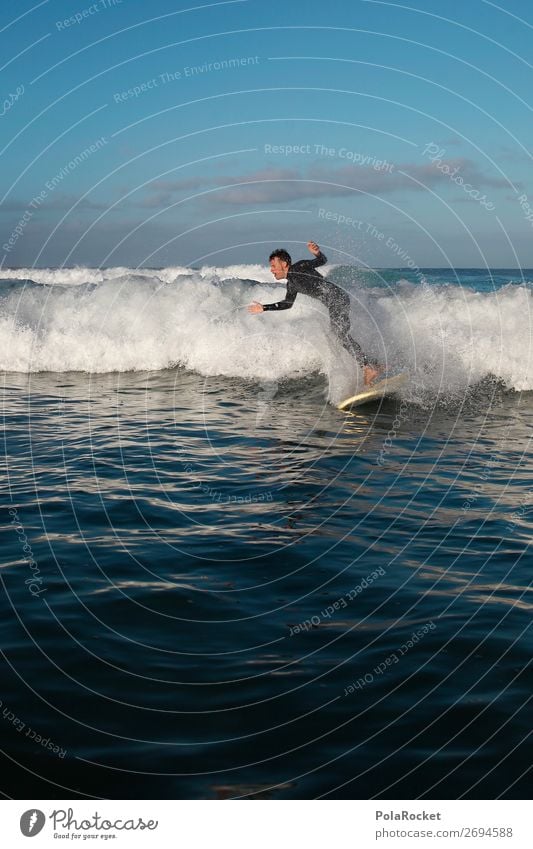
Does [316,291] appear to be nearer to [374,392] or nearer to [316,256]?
[316,256]

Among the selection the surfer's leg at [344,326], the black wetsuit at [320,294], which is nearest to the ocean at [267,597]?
the surfer's leg at [344,326]

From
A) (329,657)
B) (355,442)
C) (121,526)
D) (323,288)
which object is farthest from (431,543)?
(323,288)

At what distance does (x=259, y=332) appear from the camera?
23.3 meters

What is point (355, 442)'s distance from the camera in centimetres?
1320

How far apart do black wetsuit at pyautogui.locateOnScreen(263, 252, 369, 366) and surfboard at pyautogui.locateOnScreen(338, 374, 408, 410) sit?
593 millimetres

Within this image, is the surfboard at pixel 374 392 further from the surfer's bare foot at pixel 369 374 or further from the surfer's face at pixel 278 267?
the surfer's face at pixel 278 267

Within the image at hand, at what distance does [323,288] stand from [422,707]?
1192 centimetres

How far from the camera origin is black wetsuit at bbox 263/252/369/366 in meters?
15.9

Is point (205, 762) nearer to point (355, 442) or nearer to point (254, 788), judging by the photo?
point (254, 788)

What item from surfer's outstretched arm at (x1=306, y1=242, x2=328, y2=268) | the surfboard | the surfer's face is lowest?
the surfboard
